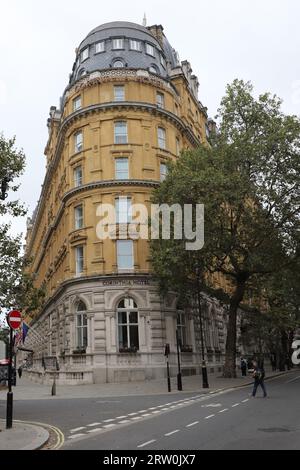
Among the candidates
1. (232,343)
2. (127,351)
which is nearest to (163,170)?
(127,351)

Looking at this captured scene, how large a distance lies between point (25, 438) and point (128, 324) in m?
25.9

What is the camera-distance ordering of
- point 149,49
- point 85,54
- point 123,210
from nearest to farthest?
point 123,210 → point 149,49 → point 85,54

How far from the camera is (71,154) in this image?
146 ft

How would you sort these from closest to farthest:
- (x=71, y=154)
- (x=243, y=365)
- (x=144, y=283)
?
(x=144, y=283), (x=243, y=365), (x=71, y=154)

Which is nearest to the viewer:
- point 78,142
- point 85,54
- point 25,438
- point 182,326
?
point 25,438

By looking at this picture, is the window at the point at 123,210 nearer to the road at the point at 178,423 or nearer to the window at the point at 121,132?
the window at the point at 121,132

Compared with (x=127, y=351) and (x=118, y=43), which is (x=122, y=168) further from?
(x=127, y=351)

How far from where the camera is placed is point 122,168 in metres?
41.6

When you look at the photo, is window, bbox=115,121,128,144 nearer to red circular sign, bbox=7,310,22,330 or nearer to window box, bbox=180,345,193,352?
window box, bbox=180,345,193,352

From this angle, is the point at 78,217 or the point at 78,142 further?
the point at 78,142
